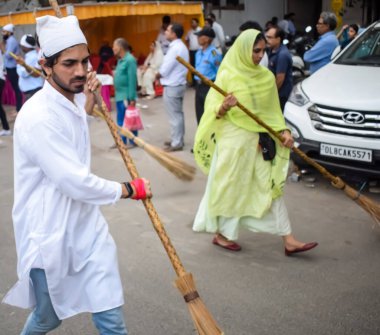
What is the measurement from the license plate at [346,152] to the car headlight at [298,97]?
0.57 meters

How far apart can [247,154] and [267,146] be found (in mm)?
159

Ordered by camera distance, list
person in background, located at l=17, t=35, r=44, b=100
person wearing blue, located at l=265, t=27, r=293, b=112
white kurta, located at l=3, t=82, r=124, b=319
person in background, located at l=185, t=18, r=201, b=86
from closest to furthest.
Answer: white kurta, located at l=3, t=82, r=124, b=319 → person wearing blue, located at l=265, t=27, r=293, b=112 → person in background, located at l=17, t=35, r=44, b=100 → person in background, located at l=185, t=18, r=201, b=86

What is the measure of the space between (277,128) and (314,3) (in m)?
14.8

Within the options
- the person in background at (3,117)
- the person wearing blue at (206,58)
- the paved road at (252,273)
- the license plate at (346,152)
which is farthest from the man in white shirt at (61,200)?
the person in background at (3,117)

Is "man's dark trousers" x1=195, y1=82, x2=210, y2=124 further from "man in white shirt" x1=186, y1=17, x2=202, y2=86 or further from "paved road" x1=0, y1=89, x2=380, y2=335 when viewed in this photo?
"man in white shirt" x1=186, y1=17, x2=202, y2=86

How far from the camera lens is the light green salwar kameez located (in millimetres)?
4051

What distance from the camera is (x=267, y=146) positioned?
13.5ft

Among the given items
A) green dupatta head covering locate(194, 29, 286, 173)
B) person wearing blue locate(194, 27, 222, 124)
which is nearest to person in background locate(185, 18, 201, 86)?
person wearing blue locate(194, 27, 222, 124)

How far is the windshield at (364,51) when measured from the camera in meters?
6.17

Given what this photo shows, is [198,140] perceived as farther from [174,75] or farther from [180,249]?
[174,75]

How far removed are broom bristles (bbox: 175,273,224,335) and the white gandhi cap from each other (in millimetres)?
1143

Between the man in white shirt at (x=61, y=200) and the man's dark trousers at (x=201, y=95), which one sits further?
the man's dark trousers at (x=201, y=95)

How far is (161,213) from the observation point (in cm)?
526

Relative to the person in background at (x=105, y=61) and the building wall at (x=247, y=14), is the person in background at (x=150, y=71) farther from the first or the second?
the building wall at (x=247, y=14)
